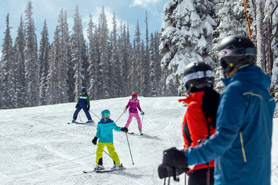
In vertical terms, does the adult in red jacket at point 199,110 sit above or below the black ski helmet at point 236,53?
below

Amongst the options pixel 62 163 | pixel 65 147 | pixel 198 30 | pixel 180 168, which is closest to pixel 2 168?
pixel 62 163

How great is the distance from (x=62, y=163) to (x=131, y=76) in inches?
2180

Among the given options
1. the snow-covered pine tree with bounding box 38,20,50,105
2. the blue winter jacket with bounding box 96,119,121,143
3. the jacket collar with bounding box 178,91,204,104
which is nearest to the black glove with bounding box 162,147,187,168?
the jacket collar with bounding box 178,91,204,104

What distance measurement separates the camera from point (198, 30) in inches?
769

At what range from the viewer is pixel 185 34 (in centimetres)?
1952

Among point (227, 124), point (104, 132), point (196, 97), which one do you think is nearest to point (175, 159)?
point (227, 124)

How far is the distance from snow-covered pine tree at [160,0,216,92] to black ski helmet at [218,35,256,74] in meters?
16.8

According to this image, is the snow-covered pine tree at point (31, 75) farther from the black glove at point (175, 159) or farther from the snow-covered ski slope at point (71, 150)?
the black glove at point (175, 159)

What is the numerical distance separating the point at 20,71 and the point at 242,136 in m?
62.8

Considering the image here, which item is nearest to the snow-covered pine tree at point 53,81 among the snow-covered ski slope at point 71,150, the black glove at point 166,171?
the snow-covered ski slope at point 71,150

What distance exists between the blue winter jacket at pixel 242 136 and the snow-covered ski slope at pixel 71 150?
3.35 metres

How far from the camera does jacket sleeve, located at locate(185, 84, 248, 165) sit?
169cm

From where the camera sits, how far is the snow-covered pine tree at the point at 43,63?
56781 mm

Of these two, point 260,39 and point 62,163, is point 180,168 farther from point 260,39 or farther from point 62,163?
point 260,39
